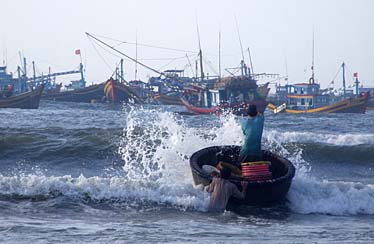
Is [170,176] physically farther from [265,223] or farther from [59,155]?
[59,155]

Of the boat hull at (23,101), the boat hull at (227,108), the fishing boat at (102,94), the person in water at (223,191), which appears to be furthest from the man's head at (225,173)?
the fishing boat at (102,94)

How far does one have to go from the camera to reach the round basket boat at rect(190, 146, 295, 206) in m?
10.1

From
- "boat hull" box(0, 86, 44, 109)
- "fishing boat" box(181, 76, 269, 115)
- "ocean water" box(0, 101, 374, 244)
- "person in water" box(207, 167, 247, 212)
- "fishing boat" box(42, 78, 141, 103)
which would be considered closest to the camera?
"ocean water" box(0, 101, 374, 244)

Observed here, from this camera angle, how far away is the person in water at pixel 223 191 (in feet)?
32.8

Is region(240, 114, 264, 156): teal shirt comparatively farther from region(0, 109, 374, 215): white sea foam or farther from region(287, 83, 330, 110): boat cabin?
region(287, 83, 330, 110): boat cabin

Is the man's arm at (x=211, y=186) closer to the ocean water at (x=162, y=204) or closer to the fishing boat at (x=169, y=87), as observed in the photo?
the ocean water at (x=162, y=204)

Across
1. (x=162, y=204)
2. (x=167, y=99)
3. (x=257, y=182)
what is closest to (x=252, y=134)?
(x=257, y=182)

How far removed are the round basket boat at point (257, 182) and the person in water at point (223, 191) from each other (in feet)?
0.30

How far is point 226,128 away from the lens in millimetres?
15562

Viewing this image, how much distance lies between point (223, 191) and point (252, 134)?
1.25 metres

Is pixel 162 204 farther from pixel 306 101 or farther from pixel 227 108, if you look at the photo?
pixel 306 101

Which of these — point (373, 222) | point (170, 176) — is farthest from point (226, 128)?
point (373, 222)

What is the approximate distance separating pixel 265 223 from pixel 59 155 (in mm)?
9798

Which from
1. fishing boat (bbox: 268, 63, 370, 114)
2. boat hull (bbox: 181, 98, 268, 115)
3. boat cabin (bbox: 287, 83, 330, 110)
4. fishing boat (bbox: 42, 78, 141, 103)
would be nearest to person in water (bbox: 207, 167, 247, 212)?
boat hull (bbox: 181, 98, 268, 115)
